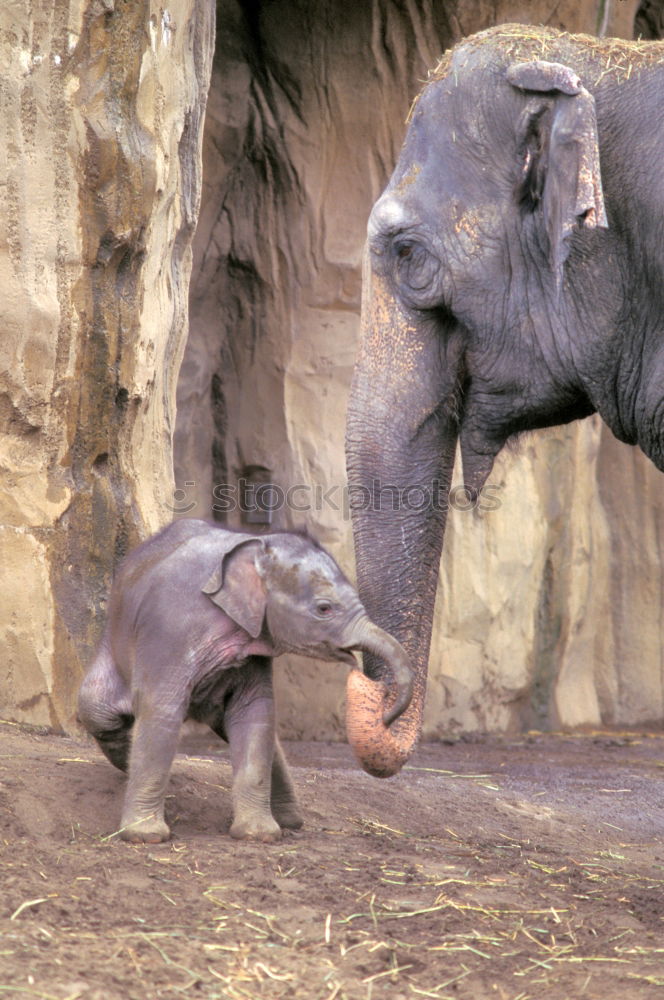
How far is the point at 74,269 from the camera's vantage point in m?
5.75

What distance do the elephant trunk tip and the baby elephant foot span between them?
569mm

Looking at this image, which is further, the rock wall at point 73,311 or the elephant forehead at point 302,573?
the rock wall at point 73,311

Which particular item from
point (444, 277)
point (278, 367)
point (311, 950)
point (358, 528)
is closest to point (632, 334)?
point (444, 277)

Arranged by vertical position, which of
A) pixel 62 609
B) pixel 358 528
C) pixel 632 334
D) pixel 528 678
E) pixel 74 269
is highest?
pixel 74 269

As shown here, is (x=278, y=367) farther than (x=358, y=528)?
Yes

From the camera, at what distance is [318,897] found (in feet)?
11.6

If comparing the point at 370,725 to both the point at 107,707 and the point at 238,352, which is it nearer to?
the point at 107,707

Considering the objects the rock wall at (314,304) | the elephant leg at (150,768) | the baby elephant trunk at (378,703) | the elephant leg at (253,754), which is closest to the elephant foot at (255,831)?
the elephant leg at (253,754)

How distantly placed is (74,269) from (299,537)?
6.62ft

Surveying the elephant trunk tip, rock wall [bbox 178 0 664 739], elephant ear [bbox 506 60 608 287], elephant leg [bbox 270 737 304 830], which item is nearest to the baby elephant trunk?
the elephant trunk tip

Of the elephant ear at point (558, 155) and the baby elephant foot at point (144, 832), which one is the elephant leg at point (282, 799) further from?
the elephant ear at point (558, 155)

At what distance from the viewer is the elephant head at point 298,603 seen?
4039 millimetres

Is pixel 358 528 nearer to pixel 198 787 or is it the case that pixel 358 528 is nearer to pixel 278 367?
pixel 198 787

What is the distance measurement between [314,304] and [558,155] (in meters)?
4.62
